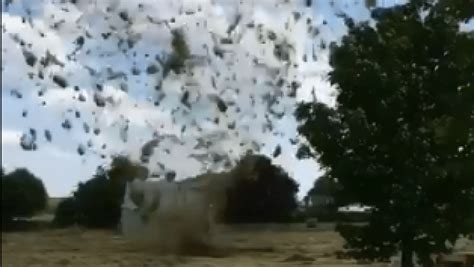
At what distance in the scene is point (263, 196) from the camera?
539 inches

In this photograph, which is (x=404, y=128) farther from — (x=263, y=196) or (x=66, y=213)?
(x=66, y=213)

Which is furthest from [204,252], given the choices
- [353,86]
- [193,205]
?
[353,86]

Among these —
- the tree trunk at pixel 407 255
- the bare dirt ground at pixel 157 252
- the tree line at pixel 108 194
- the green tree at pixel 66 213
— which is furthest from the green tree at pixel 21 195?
the tree trunk at pixel 407 255

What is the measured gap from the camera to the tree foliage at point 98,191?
9.65 m

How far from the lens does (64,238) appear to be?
10.6 m

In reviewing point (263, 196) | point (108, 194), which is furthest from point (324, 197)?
point (108, 194)

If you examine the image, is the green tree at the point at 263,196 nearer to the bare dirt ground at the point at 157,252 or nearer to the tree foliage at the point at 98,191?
the bare dirt ground at the point at 157,252

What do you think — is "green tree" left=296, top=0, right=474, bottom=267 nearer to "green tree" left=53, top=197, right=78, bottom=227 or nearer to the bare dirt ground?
the bare dirt ground

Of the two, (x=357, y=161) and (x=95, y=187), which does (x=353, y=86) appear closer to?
(x=357, y=161)

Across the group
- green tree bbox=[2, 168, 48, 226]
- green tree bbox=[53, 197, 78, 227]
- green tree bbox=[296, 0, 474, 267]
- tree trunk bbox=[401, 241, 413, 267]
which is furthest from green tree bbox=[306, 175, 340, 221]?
green tree bbox=[2, 168, 48, 226]

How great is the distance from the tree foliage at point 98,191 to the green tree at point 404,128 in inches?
119

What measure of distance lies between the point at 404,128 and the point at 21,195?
4928 millimetres

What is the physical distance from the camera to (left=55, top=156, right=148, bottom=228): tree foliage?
31.7ft

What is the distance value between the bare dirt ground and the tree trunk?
3.19ft
